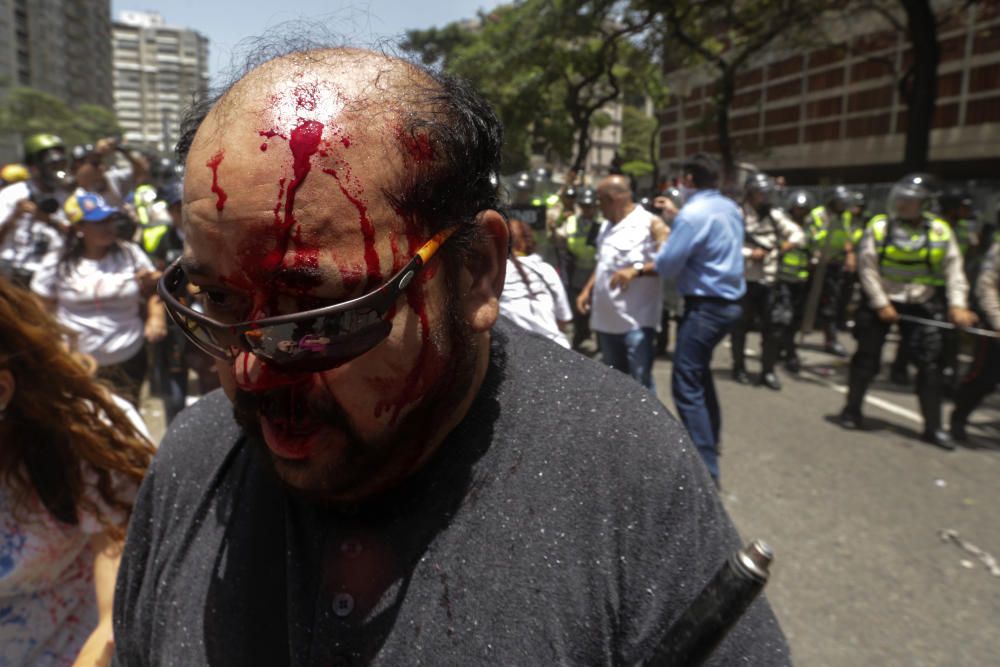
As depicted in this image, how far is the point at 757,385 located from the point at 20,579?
667 centimetres

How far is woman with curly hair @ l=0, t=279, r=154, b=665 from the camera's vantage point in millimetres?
1693

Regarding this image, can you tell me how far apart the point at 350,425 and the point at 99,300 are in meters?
3.84

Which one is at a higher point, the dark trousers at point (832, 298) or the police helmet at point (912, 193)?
the police helmet at point (912, 193)

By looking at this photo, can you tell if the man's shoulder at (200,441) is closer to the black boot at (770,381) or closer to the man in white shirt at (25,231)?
the man in white shirt at (25,231)

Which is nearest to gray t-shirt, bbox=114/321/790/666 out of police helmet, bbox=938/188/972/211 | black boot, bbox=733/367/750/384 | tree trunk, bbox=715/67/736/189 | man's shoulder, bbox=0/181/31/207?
man's shoulder, bbox=0/181/31/207

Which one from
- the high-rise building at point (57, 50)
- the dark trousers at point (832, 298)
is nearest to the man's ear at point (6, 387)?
the dark trousers at point (832, 298)

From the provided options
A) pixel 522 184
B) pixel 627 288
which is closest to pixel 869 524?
pixel 627 288

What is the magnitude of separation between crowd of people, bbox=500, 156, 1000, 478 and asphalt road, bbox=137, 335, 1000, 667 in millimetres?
371

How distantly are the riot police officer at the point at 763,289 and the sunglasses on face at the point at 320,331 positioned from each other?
670cm

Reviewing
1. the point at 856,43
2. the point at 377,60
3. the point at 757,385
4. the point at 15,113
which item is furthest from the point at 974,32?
the point at 15,113

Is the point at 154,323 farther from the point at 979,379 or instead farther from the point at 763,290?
the point at 979,379

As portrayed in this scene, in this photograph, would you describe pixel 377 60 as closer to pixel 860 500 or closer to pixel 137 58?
pixel 860 500

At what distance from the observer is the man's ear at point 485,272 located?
3.46 feet

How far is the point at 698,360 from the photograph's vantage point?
463 cm
